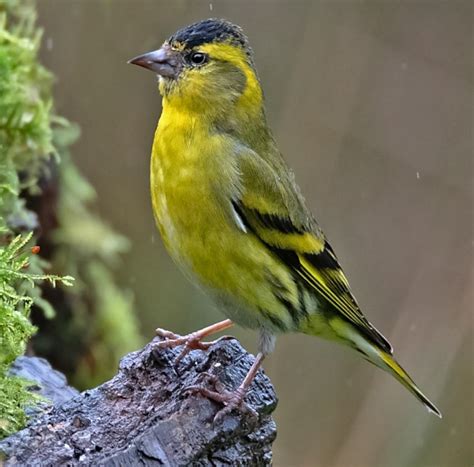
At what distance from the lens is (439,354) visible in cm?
840

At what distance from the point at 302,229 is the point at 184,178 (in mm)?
813

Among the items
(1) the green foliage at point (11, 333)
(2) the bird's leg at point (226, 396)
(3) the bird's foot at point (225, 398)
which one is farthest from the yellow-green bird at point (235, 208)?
(1) the green foliage at point (11, 333)

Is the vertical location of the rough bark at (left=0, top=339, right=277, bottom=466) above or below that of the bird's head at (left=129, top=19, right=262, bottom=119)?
below

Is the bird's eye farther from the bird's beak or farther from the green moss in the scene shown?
the green moss

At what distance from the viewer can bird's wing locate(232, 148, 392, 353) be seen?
4746 mm

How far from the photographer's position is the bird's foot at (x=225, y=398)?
11.1 ft

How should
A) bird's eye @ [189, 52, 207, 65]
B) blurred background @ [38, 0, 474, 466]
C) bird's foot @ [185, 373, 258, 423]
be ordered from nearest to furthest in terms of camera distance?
1. bird's foot @ [185, 373, 258, 423]
2. bird's eye @ [189, 52, 207, 65]
3. blurred background @ [38, 0, 474, 466]

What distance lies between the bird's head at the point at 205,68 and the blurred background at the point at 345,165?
385cm

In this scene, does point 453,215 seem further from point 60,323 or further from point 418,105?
point 60,323

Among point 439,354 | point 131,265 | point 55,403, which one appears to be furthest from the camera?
point 131,265

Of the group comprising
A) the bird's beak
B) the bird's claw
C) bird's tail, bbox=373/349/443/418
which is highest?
the bird's beak

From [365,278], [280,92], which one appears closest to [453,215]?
[365,278]

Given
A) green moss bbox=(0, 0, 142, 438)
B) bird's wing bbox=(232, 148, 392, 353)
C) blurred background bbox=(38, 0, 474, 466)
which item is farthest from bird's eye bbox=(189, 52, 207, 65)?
blurred background bbox=(38, 0, 474, 466)

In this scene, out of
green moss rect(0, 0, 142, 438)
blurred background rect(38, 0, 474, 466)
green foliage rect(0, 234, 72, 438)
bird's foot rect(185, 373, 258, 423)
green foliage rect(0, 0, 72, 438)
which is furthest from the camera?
blurred background rect(38, 0, 474, 466)
